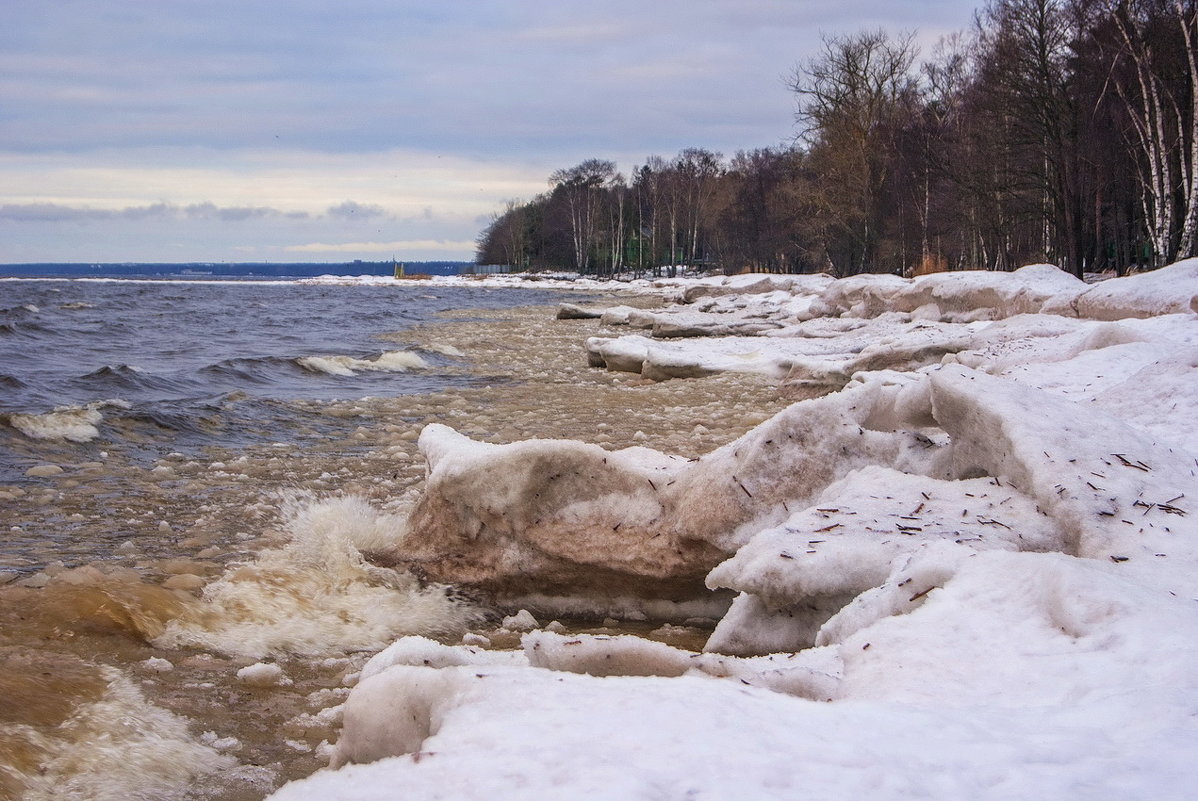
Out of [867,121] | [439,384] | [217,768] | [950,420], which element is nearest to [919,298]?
[439,384]

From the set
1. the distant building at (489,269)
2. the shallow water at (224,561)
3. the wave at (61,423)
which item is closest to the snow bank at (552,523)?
the shallow water at (224,561)

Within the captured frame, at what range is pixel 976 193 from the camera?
26.4 m

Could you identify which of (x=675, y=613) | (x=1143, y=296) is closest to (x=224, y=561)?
(x=675, y=613)

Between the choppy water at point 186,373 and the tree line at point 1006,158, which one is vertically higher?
the tree line at point 1006,158

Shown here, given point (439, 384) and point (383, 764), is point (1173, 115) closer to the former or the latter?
point (439, 384)

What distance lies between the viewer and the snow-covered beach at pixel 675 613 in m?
1.78

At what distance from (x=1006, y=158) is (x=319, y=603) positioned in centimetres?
2509

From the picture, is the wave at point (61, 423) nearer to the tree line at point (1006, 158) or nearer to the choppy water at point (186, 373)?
the choppy water at point (186, 373)

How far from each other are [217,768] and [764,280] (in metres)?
37.6

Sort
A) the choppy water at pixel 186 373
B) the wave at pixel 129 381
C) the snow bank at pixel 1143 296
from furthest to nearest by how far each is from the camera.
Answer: the wave at pixel 129 381
the snow bank at pixel 1143 296
the choppy water at pixel 186 373

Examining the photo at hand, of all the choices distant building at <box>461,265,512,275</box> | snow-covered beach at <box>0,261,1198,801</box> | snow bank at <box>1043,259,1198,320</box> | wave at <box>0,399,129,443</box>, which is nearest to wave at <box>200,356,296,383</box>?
wave at <box>0,399,129,443</box>

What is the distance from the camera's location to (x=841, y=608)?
10.2ft

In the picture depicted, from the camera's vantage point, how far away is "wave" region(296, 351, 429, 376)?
48.5 ft

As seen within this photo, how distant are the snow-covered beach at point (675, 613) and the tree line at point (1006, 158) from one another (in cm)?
1580
